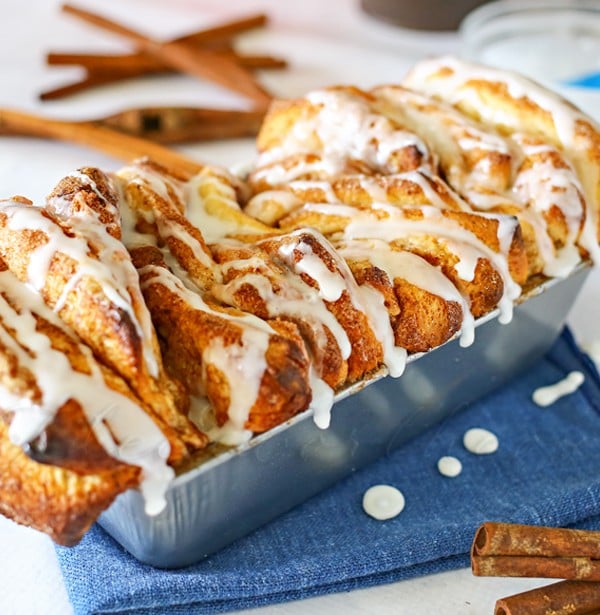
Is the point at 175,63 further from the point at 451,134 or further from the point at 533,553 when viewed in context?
the point at 533,553

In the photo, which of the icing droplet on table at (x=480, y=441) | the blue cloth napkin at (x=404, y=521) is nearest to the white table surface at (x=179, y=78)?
the blue cloth napkin at (x=404, y=521)

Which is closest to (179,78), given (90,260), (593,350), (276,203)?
(276,203)

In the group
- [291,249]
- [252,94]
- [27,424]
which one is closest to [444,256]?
[291,249]

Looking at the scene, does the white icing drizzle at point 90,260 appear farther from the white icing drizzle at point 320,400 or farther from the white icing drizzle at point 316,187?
the white icing drizzle at point 316,187

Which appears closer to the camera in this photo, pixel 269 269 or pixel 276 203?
pixel 269 269

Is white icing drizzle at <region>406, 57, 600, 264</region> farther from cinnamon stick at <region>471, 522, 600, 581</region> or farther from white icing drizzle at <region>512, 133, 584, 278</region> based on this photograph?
cinnamon stick at <region>471, 522, 600, 581</region>

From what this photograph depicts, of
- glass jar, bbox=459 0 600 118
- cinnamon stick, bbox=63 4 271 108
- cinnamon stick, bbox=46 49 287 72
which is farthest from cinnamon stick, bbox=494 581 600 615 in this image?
cinnamon stick, bbox=46 49 287 72
